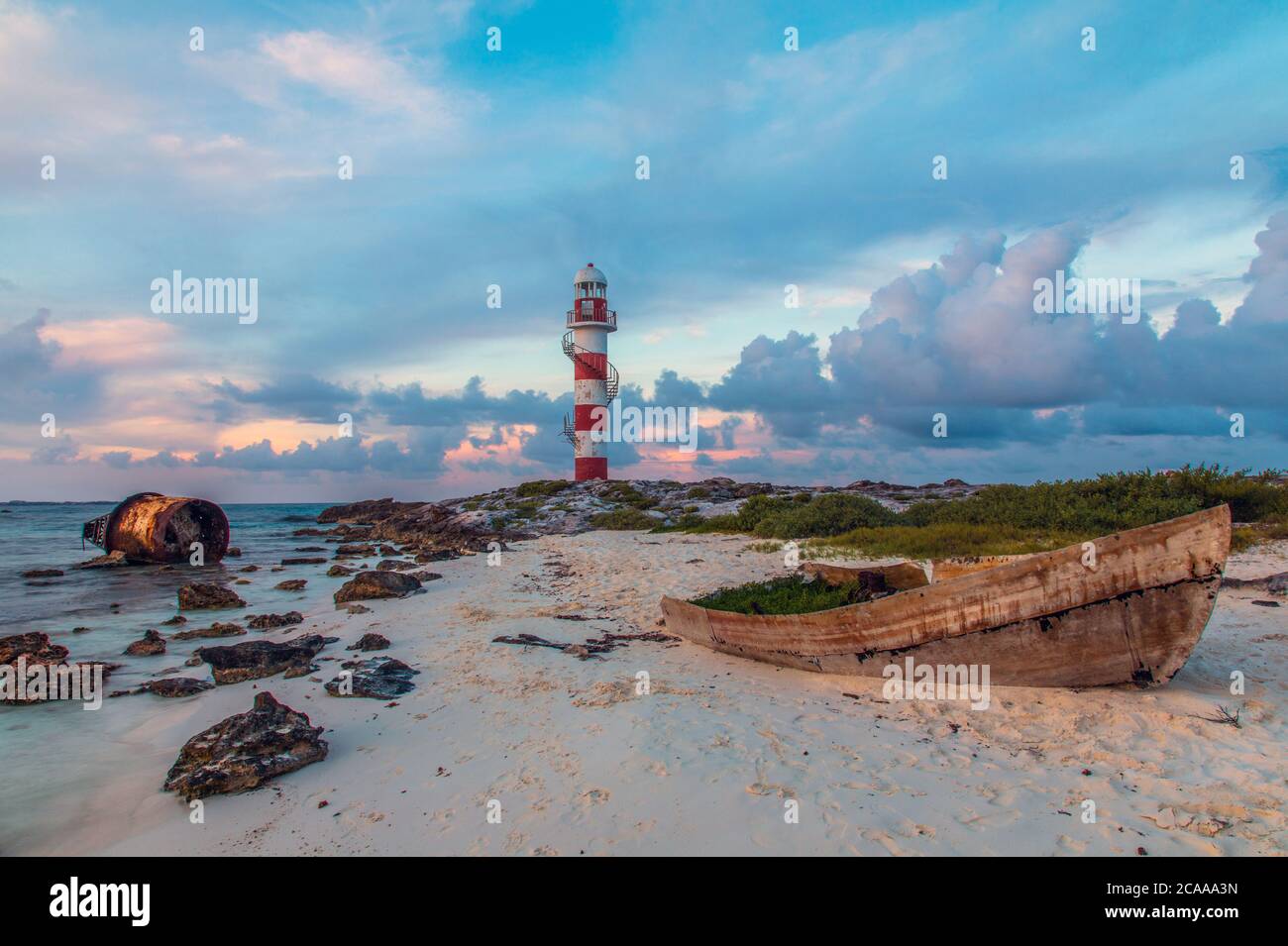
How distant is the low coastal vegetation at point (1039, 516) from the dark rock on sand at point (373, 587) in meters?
9.63

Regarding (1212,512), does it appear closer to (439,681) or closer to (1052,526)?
(439,681)

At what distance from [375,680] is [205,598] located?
959 cm

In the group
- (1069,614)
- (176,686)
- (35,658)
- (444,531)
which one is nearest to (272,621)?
(35,658)

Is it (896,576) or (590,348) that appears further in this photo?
(590,348)

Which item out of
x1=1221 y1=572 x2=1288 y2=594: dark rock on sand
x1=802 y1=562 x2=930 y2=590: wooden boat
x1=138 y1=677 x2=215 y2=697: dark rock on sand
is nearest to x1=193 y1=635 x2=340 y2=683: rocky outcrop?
x1=138 y1=677 x2=215 y2=697: dark rock on sand

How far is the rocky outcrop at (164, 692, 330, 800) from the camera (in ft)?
17.8

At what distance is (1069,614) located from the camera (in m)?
6.38

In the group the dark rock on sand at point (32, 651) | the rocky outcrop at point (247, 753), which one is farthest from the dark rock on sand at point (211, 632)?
the rocky outcrop at point (247, 753)

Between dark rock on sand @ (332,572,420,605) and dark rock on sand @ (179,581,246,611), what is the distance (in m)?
2.52

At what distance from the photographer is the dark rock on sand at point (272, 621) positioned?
12609 millimetres

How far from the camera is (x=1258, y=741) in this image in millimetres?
5488

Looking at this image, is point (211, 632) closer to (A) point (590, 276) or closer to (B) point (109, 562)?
(B) point (109, 562)
